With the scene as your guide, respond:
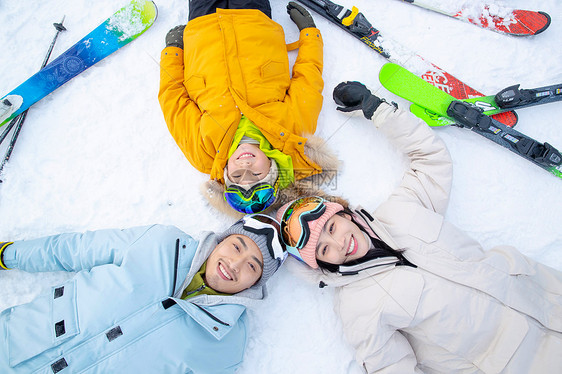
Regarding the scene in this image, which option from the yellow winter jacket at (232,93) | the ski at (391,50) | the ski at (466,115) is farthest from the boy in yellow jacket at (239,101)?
the ski at (466,115)

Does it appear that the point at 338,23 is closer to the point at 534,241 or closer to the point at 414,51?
the point at 414,51

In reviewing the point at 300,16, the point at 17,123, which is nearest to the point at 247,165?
the point at 300,16

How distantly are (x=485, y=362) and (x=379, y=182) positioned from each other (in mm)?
1481

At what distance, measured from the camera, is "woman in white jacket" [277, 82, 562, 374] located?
1.92 m

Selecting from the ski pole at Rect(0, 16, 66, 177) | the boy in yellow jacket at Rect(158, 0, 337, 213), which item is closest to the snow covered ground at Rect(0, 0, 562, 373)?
the ski pole at Rect(0, 16, 66, 177)

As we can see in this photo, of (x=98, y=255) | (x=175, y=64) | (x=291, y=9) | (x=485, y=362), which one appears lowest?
(x=98, y=255)

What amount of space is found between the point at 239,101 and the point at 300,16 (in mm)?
1126

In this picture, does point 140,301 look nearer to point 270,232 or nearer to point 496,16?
point 270,232

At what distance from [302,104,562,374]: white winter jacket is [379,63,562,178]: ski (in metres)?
0.95

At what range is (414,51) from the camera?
2947 mm

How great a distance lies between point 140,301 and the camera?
1.88 metres

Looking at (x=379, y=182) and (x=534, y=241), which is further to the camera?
(x=379, y=182)

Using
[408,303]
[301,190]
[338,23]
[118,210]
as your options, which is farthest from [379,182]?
[118,210]

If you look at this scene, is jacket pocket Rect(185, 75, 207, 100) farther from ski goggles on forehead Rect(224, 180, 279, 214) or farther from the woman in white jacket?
the woman in white jacket
